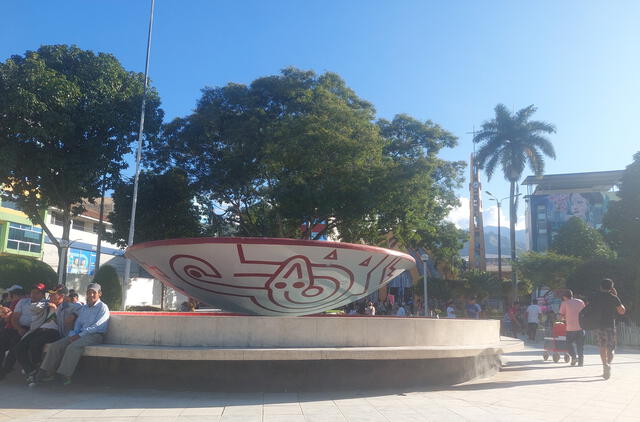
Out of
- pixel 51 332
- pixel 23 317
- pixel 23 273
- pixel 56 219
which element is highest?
pixel 56 219

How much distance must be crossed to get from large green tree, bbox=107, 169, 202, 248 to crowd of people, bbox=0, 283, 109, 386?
55.3 ft

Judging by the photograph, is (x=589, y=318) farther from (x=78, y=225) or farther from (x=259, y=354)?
(x=78, y=225)

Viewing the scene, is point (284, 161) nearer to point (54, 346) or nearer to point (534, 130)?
point (54, 346)

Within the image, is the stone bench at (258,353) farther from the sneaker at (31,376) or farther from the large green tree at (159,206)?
the large green tree at (159,206)

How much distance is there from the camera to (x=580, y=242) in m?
35.0

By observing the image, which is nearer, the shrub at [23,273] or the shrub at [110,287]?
the shrub at [110,287]

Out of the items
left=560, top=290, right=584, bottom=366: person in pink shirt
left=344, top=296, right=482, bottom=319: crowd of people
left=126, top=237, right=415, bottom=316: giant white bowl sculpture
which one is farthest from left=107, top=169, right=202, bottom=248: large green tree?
left=560, top=290, right=584, bottom=366: person in pink shirt

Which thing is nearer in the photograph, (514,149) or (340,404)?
(340,404)

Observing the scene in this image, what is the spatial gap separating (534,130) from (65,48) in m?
30.8

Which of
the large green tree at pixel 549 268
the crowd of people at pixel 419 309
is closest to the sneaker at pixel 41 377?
the crowd of people at pixel 419 309

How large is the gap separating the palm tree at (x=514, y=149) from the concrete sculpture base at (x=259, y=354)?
33378mm

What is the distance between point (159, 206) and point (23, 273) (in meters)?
6.12

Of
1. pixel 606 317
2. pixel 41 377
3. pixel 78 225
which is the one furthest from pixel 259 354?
pixel 78 225

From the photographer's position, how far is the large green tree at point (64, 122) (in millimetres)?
19750
